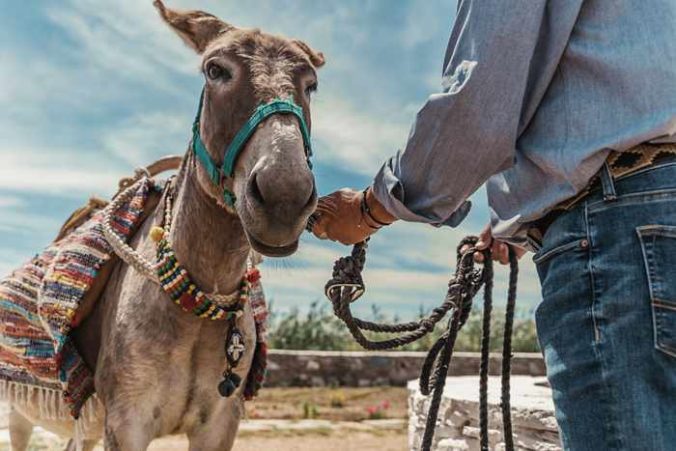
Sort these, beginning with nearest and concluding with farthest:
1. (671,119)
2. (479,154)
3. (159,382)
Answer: (671,119) < (479,154) < (159,382)

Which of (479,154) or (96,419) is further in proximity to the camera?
(96,419)

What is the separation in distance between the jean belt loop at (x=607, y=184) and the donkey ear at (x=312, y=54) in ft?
4.80

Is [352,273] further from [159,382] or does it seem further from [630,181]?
[159,382]

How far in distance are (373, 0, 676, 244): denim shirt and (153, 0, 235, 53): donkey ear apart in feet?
4.48

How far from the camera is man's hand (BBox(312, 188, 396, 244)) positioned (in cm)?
174

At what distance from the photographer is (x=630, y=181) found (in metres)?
1.33

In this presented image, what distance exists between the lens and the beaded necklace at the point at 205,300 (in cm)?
244

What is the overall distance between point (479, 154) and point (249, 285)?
144 cm

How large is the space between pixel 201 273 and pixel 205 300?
11 centimetres

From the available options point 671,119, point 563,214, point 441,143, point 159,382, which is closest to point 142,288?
point 159,382

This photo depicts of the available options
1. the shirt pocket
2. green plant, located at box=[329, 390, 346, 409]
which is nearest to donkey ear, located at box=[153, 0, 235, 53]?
the shirt pocket

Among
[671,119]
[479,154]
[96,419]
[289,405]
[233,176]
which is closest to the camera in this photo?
[671,119]

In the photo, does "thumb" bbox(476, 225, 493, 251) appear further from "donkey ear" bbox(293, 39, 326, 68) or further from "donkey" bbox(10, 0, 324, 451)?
"donkey ear" bbox(293, 39, 326, 68)

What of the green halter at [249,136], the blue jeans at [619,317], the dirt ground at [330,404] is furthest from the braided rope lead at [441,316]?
the dirt ground at [330,404]
